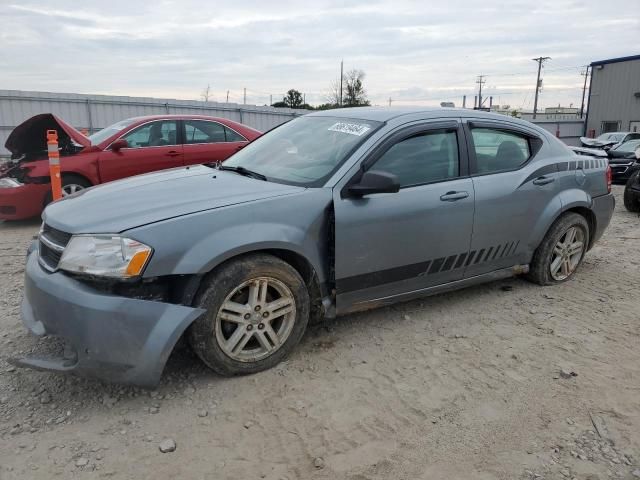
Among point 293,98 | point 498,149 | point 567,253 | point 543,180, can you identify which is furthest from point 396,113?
point 293,98

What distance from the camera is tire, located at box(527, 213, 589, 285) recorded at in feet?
15.3

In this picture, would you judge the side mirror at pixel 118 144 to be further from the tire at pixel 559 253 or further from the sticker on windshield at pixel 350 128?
the tire at pixel 559 253

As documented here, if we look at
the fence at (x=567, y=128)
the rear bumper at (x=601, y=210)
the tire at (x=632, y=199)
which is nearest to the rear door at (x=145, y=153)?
the rear bumper at (x=601, y=210)

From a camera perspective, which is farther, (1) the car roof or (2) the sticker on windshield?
(1) the car roof

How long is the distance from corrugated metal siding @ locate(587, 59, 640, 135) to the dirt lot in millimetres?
31825

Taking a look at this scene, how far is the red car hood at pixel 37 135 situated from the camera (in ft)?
22.9

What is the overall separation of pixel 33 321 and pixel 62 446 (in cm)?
76

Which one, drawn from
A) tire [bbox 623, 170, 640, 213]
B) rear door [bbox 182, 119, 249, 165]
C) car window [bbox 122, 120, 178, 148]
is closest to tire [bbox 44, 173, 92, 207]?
car window [bbox 122, 120, 178, 148]

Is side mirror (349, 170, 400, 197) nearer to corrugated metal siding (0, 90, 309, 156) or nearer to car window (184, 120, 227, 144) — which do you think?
car window (184, 120, 227, 144)

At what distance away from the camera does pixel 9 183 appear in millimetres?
7012

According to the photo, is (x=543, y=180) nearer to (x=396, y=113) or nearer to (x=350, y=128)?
(x=396, y=113)

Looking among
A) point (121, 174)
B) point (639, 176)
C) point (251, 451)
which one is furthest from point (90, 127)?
point (251, 451)

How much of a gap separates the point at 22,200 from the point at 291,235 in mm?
5397

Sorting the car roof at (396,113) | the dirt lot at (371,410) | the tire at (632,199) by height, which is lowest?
the dirt lot at (371,410)
